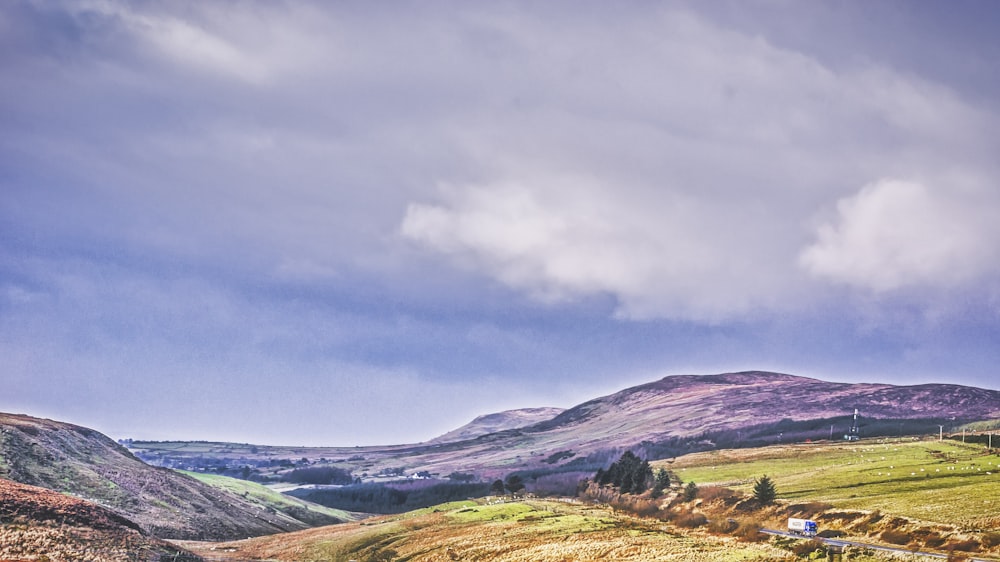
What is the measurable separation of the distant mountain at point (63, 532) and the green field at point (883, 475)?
8674 centimetres

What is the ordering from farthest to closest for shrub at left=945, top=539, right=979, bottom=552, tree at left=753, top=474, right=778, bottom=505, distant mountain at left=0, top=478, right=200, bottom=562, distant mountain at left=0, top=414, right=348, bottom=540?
distant mountain at left=0, top=414, right=348, bottom=540, tree at left=753, top=474, right=778, bottom=505, distant mountain at left=0, top=478, right=200, bottom=562, shrub at left=945, top=539, right=979, bottom=552

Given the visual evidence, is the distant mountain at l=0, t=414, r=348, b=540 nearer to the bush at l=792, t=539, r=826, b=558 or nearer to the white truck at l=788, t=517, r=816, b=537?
the white truck at l=788, t=517, r=816, b=537

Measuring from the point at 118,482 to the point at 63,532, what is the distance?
5302 cm

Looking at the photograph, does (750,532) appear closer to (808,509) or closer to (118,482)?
(808,509)

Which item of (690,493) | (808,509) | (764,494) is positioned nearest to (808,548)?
(808,509)

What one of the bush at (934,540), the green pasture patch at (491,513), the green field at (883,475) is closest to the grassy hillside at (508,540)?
the green pasture patch at (491,513)

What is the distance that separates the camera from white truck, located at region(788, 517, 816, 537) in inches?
3139

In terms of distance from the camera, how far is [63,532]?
88.8 metres

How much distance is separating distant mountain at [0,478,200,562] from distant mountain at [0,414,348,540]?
22.8 m

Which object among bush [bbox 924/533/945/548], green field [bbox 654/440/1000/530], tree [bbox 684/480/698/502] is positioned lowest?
tree [bbox 684/480/698/502]

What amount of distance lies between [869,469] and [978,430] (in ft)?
213

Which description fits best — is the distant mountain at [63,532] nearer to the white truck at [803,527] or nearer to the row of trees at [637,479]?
the white truck at [803,527]

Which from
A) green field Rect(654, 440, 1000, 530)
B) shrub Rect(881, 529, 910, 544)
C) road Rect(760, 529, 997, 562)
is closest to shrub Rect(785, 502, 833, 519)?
green field Rect(654, 440, 1000, 530)

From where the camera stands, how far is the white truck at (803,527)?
79731 mm
